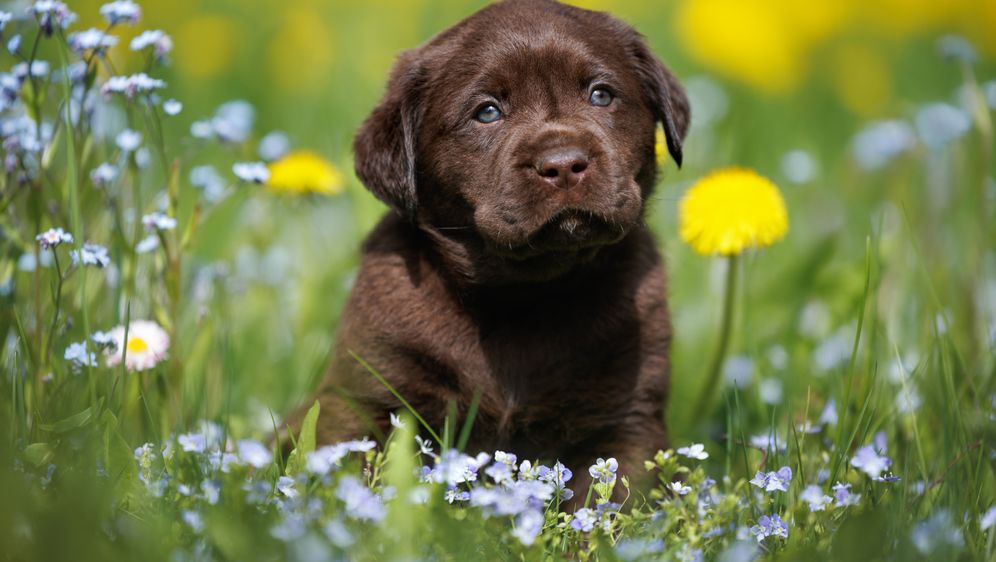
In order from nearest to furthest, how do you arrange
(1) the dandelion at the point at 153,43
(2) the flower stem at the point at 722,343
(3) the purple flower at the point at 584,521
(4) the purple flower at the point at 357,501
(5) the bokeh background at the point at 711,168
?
(4) the purple flower at the point at 357,501, (3) the purple flower at the point at 584,521, (1) the dandelion at the point at 153,43, (2) the flower stem at the point at 722,343, (5) the bokeh background at the point at 711,168

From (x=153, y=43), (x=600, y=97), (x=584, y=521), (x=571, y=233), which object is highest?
(x=600, y=97)

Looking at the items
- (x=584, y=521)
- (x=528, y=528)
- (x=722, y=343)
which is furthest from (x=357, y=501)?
(x=722, y=343)

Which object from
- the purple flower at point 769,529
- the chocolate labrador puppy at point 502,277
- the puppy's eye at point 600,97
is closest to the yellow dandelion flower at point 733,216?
the chocolate labrador puppy at point 502,277

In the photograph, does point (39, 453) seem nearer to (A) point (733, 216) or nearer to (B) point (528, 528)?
(B) point (528, 528)

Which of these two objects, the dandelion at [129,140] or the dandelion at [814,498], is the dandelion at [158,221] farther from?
the dandelion at [814,498]

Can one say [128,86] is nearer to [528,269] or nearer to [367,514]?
[528,269]
